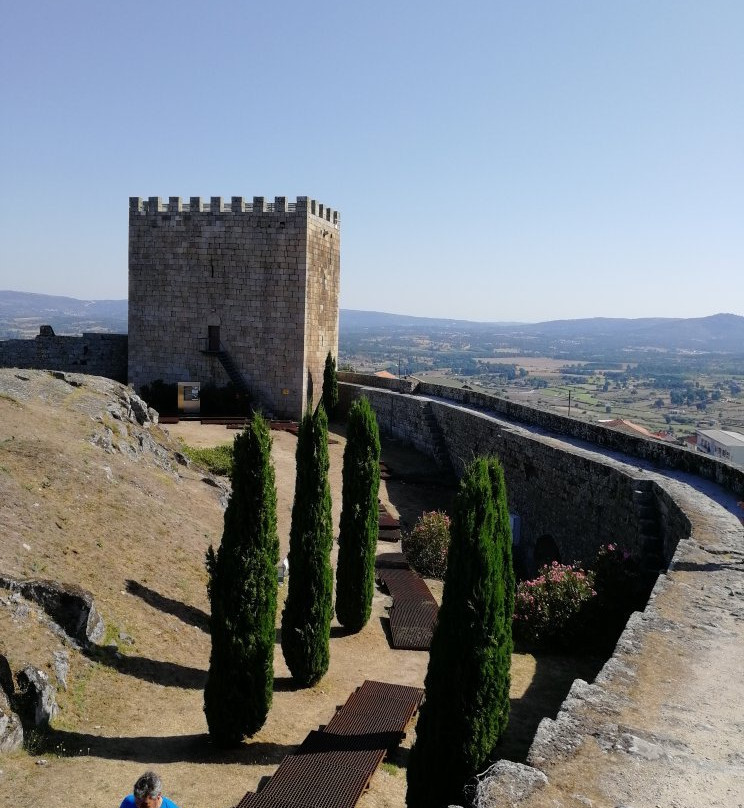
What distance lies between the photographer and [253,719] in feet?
27.9

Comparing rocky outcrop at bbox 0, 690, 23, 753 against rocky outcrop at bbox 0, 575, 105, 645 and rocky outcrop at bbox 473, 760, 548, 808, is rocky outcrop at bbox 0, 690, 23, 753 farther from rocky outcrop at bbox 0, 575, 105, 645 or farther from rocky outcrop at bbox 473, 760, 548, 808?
rocky outcrop at bbox 473, 760, 548, 808

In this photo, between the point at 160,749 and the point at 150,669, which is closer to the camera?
the point at 160,749

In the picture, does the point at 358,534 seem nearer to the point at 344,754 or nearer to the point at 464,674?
the point at 344,754

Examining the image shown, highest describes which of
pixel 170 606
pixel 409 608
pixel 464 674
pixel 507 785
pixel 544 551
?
pixel 507 785

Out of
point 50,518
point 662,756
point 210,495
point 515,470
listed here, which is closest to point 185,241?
point 210,495

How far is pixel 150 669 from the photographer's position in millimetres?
9359

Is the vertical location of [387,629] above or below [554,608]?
below

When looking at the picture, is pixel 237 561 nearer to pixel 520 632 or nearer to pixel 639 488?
pixel 520 632

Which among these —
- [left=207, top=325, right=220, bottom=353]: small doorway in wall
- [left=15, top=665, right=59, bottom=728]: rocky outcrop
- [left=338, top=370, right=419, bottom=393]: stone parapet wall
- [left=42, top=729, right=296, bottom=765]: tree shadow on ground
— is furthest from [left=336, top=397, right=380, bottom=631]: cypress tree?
[left=338, top=370, right=419, bottom=393]: stone parapet wall

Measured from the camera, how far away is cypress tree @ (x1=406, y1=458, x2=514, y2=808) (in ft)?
21.7

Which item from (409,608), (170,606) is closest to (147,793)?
(170,606)

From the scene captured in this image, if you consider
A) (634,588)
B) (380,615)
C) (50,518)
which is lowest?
(380,615)

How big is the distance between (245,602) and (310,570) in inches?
81.0

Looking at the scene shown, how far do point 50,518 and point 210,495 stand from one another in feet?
18.1
